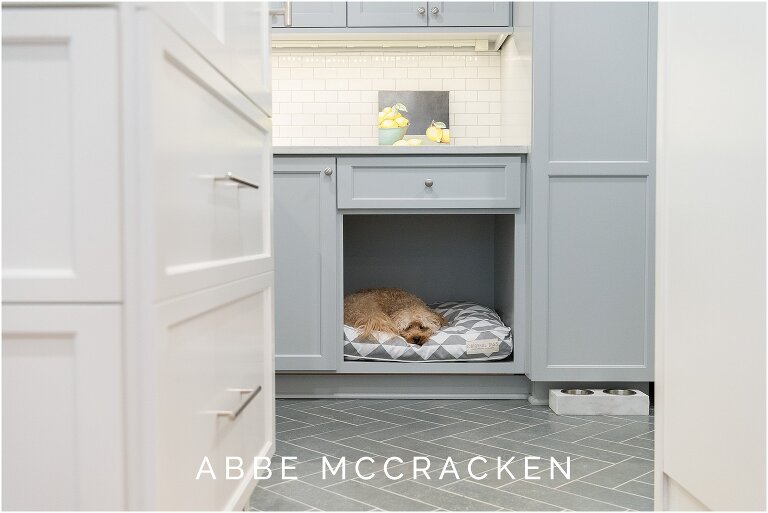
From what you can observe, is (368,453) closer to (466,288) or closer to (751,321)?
(751,321)

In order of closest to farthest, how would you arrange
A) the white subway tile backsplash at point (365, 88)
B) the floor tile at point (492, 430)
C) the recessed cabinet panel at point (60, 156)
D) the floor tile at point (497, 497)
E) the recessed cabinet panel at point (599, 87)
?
the recessed cabinet panel at point (60, 156)
the floor tile at point (497, 497)
the floor tile at point (492, 430)
the recessed cabinet panel at point (599, 87)
the white subway tile backsplash at point (365, 88)

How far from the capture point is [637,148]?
275 cm

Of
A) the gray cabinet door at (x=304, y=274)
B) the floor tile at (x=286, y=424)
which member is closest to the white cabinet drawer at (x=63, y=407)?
the floor tile at (x=286, y=424)

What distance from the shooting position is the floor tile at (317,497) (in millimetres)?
1735

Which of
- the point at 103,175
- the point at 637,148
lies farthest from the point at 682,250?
the point at 637,148

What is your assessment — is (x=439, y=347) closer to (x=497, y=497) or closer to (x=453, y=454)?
(x=453, y=454)

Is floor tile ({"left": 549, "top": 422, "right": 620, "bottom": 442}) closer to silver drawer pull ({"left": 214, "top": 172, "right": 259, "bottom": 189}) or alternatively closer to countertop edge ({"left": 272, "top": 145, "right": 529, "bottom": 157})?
countertop edge ({"left": 272, "top": 145, "right": 529, "bottom": 157})

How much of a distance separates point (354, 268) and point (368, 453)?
1.50 meters

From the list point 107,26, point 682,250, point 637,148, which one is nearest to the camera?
point 107,26

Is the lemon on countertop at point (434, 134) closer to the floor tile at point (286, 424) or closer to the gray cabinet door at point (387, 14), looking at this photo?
the gray cabinet door at point (387, 14)

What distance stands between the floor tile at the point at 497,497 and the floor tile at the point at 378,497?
13 cm

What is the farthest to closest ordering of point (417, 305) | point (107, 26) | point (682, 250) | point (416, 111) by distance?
point (416, 111), point (417, 305), point (682, 250), point (107, 26)

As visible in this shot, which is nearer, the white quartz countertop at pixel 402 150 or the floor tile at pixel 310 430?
the floor tile at pixel 310 430

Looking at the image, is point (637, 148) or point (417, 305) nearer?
point (637, 148)
